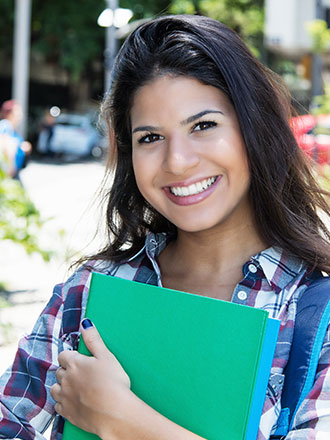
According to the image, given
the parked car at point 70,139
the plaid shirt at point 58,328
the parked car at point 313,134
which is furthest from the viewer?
the parked car at point 70,139

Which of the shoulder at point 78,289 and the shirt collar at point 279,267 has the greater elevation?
the shirt collar at point 279,267

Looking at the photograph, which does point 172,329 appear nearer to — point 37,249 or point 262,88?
point 262,88

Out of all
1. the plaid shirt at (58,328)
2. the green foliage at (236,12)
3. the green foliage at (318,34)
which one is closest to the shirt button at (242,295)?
the plaid shirt at (58,328)

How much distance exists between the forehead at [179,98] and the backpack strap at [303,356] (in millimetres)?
464

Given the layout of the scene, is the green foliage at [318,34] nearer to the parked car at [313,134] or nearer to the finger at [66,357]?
the parked car at [313,134]

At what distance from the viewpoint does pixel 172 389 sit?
1.21 m

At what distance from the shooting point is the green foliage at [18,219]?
430 cm

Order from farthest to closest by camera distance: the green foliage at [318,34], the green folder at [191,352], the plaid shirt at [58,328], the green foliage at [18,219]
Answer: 1. the green foliage at [318,34]
2. the green foliage at [18,219]
3. the plaid shirt at [58,328]
4. the green folder at [191,352]

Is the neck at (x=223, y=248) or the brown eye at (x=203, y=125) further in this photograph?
the neck at (x=223, y=248)

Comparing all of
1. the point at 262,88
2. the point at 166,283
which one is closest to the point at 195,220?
the point at 166,283

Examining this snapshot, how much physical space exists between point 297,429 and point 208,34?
84cm

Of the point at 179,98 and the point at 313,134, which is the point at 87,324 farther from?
the point at 313,134

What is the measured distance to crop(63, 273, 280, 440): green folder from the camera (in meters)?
1.14

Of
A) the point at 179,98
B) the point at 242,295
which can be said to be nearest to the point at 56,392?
the point at 242,295
